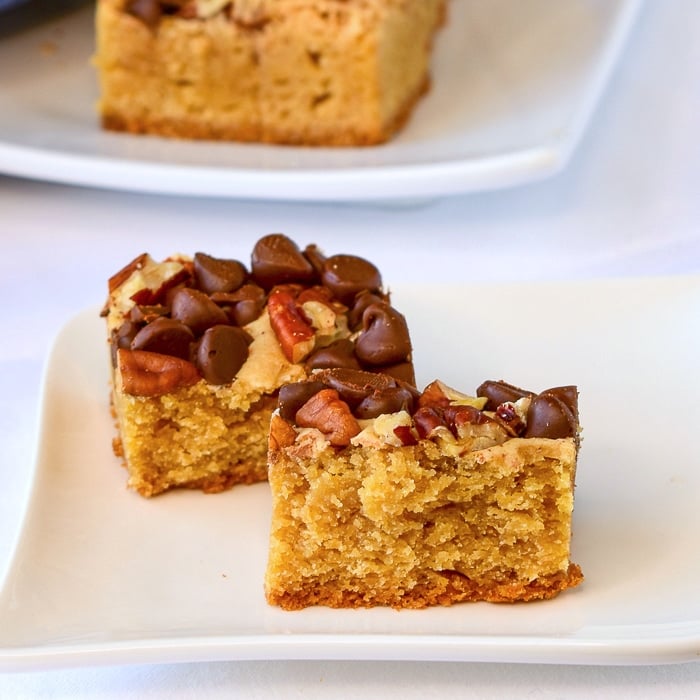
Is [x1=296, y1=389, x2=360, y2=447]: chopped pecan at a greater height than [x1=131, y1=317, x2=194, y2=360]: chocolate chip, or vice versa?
[x1=296, y1=389, x2=360, y2=447]: chopped pecan

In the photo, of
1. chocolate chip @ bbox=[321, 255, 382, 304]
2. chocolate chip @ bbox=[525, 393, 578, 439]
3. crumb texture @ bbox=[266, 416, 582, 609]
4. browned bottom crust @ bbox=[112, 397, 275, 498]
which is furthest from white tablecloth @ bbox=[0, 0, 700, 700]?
chocolate chip @ bbox=[525, 393, 578, 439]

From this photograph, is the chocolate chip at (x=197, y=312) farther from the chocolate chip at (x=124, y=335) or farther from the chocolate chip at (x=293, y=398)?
the chocolate chip at (x=293, y=398)

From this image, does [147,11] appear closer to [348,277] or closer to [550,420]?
[348,277]

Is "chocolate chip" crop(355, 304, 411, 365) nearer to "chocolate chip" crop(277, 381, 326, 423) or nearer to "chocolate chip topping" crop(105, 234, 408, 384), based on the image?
"chocolate chip topping" crop(105, 234, 408, 384)

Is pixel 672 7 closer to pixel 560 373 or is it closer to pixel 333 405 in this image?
pixel 560 373

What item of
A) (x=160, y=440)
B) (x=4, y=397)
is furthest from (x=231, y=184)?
(x=160, y=440)

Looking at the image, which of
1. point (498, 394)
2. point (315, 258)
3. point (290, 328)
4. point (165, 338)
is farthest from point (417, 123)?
point (498, 394)

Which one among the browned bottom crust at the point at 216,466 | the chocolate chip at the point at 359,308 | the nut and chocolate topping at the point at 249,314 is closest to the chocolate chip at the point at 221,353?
the nut and chocolate topping at the point at 249,314
